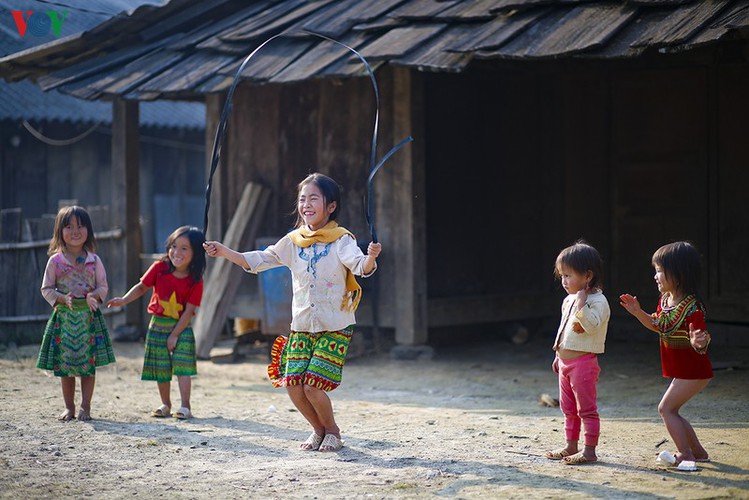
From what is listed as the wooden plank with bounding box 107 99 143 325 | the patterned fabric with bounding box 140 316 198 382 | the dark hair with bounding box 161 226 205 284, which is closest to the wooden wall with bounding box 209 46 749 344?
the wooden plank with bounding box 107 99 143 325

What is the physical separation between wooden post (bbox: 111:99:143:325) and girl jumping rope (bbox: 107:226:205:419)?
4346 millimetres

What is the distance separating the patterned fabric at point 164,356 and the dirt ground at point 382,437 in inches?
12.2

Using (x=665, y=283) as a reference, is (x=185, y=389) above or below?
below

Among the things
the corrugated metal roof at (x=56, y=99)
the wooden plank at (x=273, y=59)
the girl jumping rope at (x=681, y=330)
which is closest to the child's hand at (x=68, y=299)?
the wooden plank at (x=273, y=59)

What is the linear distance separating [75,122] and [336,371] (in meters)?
11.8

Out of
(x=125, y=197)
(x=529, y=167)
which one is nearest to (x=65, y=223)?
(x=125, y=197)

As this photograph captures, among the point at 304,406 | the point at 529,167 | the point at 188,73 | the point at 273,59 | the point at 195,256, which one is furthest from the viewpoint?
the point at 529,167

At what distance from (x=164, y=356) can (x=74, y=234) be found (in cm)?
97

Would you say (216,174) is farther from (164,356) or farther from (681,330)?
(681,330)

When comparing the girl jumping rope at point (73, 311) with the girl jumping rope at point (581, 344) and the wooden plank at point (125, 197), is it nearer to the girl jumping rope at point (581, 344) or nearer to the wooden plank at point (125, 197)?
the girl jumping rope at point (581, 344)

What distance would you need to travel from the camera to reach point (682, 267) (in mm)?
4684

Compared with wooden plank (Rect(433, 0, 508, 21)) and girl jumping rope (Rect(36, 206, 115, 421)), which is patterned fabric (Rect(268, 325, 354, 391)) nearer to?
girl jumping rope (Rect(36, 206, 115, 421))

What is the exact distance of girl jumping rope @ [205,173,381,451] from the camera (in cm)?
515

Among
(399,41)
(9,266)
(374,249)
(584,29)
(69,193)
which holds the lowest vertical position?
(9,266)
